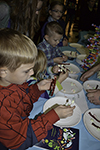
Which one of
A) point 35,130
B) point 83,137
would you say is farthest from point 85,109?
point 35,130

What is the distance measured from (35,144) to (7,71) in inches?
19.8

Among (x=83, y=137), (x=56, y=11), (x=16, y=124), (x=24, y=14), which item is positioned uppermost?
(x=56, y=11)

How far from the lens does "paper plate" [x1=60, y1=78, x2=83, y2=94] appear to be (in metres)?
1.30

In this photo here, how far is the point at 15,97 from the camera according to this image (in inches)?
34.7

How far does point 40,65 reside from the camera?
1263 millimetres

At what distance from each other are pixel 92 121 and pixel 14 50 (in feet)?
2.72

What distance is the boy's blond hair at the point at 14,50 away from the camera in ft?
2.18

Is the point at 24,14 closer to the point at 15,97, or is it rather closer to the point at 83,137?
the point at 15,97

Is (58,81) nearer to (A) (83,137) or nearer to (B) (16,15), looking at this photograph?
(A) (83,137)

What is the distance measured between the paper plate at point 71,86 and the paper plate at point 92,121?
0.90 ft

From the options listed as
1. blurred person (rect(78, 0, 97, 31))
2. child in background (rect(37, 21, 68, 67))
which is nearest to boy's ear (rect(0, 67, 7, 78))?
child in background (rect(37, 21, 68, 67))

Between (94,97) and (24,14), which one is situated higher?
(24,14)

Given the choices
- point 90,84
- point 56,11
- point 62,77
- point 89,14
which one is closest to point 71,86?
point 62,77

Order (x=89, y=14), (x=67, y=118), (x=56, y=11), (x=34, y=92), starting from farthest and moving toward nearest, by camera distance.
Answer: (x=89, y=14) → (x=56, y=11) → (x=34, y=92) → (x=67, y=118)
